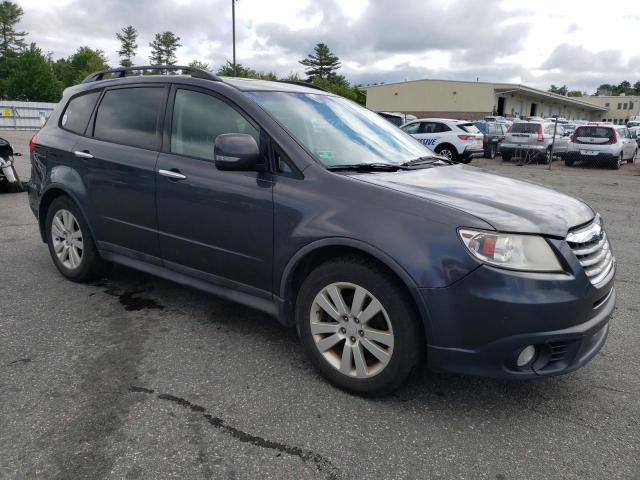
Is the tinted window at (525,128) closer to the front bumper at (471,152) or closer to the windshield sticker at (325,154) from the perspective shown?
the front bumper at (471,152)

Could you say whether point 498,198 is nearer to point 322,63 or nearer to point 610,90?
point 322,63

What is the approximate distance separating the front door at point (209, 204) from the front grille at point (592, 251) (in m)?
1.61

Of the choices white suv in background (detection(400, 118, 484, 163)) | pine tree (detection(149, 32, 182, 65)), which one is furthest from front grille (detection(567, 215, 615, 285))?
pine tree (detection(149, 32, 182, 65))

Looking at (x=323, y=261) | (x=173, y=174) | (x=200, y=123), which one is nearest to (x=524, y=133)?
(x=200, y=123)

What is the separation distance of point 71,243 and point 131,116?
1.29 m

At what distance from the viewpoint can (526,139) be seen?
1922cm

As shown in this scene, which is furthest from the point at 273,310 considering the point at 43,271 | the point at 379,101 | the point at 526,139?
the point at 379,101

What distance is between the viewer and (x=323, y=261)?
9.69 ft

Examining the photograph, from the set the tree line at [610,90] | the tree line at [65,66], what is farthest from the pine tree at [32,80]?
the tree line at [610,90]

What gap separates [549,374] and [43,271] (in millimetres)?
4354

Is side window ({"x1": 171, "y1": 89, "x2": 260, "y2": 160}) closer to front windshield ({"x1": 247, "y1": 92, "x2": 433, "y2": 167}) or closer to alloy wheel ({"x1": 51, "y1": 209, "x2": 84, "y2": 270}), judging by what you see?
front windshield ({"x1": 247, "y1": 92, "x2": 433, "y2": 167})

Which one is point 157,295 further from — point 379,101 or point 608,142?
point 379,101

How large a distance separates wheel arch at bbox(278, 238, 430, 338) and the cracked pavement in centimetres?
43

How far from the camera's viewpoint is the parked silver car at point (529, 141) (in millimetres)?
19234
